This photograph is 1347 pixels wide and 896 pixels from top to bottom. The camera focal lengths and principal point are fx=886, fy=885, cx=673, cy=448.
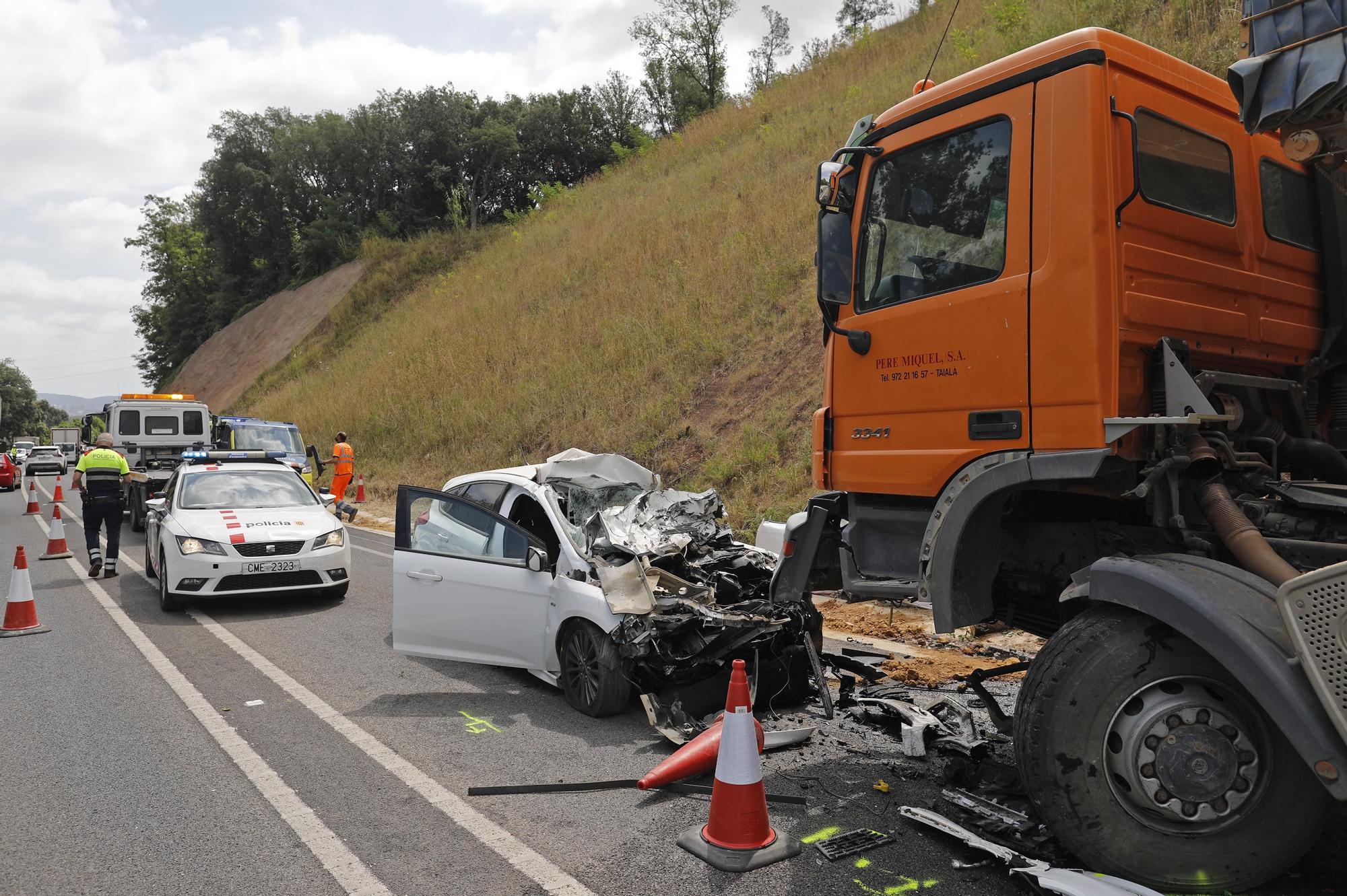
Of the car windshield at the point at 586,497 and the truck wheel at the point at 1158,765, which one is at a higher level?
the car windshield at the point at 586,497

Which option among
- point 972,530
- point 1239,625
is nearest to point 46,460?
point 972,530

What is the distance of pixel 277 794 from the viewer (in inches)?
171

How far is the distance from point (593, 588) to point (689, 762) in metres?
1.39

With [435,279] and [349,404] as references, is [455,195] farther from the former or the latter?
[349,404]

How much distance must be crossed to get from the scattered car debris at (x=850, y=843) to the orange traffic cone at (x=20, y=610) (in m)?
7.63

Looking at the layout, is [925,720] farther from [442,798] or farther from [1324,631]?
[442,798]

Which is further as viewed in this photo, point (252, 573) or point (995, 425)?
point (252, 573)

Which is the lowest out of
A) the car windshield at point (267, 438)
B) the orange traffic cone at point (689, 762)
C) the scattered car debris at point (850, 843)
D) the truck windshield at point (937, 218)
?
the scattered car debris at point (850, 843)

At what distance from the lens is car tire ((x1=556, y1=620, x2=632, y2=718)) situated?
17.3 feet

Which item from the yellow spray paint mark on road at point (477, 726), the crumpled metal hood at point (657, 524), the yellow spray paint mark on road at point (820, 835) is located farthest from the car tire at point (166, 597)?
the yellow spray paint mark on road at point (820, 835)

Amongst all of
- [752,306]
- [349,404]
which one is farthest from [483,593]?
[349,404]

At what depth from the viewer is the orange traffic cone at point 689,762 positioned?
435 cm

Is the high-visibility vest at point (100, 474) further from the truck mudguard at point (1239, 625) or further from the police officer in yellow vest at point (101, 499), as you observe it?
the truck mudguard at point (1239, 625)

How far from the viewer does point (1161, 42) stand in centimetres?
1376
